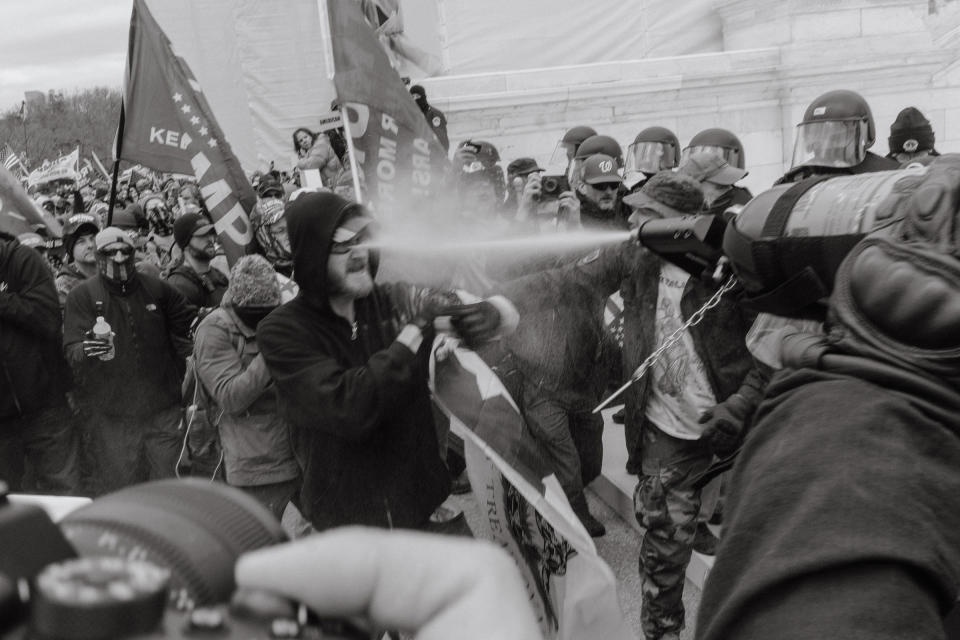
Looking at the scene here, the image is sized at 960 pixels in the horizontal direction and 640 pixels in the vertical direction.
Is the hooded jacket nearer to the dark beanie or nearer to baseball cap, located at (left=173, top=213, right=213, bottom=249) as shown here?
baseball cap, located at (left=173, top=213, right=213, bottom=249)

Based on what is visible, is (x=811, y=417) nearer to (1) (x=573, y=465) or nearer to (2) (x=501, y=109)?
(1) (x=573, y=465)

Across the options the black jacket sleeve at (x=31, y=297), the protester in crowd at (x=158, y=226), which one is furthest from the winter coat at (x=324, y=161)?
the black jacket sleeve at (x=31, y=297)

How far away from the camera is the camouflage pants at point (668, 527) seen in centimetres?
426

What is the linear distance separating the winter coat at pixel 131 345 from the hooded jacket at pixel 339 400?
245 centimetres

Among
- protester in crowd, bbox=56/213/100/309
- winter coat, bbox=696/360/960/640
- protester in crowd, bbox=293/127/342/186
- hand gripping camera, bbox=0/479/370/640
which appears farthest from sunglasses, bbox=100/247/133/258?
hand gripping camera, bbox=0/479/370/640

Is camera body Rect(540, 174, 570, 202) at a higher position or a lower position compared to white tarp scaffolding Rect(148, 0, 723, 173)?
lower

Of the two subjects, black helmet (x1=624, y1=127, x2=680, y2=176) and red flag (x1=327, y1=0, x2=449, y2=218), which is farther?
black helmet (x1=624, y1=127, x2=680, y2=176)

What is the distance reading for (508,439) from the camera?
367 centimetres

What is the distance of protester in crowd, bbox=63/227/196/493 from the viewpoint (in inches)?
229

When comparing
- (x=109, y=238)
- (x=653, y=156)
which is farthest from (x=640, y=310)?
(x=653, y=156)

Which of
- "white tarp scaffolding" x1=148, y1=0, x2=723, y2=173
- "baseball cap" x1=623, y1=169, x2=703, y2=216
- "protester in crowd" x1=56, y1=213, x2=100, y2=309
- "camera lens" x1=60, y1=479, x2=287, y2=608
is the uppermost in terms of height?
"white tarp scaffolding" x1=148, y1=0, x2=723, y2=173

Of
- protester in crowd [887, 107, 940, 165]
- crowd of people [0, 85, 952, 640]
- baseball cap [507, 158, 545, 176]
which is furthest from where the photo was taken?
baseball cap [507, 158, 545, 176]

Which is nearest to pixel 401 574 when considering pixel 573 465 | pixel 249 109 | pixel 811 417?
pixel 811 417

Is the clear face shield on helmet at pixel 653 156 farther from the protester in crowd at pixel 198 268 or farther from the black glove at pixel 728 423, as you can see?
the black glove at pixel 728 423
